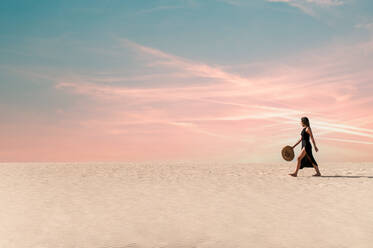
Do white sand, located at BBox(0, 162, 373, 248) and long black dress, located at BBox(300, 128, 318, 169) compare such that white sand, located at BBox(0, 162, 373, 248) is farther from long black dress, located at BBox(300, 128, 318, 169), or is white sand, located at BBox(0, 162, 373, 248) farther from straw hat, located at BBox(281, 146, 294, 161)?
straw hat, located at BBox(281, 146, 294, 161)

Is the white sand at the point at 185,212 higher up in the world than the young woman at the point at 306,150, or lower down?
lower down

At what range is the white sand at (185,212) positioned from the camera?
25.9 ft

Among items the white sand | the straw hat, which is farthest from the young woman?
the straw hat

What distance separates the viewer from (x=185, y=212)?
1008cm

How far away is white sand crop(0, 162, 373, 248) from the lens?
7906mm

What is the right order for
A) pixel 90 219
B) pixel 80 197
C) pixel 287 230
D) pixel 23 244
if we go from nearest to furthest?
1. pixel 23 244
2. pixel 287 230
3. pixel 90 219
4. pixel 80 197

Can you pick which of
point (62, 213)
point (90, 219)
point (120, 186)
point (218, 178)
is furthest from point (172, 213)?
point (218, 178)

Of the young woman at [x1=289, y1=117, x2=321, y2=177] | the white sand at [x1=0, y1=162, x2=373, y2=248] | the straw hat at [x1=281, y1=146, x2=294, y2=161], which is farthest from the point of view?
the straw hat at [x1=281, y1=146, x2=294, y2=161]

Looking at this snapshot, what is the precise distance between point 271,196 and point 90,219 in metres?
5.20

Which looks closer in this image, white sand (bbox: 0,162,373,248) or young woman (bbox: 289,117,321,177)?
white sand (bbox: 0,162,373,248)

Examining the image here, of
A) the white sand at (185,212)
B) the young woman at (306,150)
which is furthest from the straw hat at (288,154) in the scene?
the white sand at (185,212)

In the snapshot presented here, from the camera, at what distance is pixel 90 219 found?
942 cm

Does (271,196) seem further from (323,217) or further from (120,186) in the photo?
(120,186)

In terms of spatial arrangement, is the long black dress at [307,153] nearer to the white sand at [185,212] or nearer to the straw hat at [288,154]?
the white sand at [185,212]
